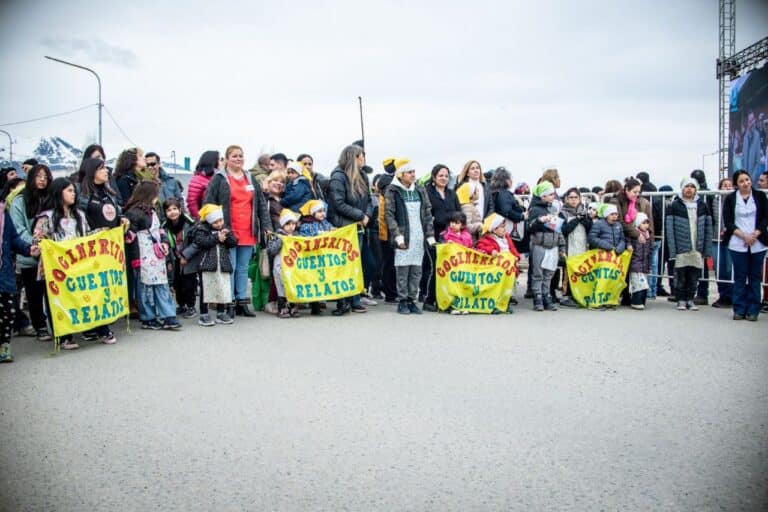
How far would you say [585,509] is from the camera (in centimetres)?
340

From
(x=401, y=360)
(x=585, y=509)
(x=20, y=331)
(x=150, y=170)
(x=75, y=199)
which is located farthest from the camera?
(x=150, y=170)

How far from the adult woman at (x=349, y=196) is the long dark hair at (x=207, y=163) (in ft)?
5.51

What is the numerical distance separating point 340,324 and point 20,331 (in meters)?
3.92

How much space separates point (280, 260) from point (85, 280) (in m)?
2.62

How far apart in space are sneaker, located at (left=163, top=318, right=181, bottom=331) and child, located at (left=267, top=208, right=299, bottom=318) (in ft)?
4.91

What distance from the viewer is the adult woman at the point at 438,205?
9.91m

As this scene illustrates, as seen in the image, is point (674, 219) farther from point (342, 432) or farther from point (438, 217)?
point (342, 432)

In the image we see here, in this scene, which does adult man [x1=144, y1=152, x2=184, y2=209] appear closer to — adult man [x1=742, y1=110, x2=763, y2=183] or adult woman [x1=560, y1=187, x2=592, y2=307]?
adult woman [x1=560, y1=187, x2=592, y2=307]

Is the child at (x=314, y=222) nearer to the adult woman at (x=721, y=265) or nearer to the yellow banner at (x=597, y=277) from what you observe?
the yellow banner at (x=597, y=277)

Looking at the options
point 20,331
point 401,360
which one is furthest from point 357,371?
point 20,331

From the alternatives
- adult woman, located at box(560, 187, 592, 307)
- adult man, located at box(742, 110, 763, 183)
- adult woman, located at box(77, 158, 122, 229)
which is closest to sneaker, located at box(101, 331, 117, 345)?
adult woman, located at box(77, 158, 122, 229)

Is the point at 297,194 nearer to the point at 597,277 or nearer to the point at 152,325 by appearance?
the point at 152,325

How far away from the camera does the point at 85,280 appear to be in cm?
729

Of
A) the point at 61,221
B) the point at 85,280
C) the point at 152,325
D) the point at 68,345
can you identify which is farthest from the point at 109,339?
the point at 61,221
